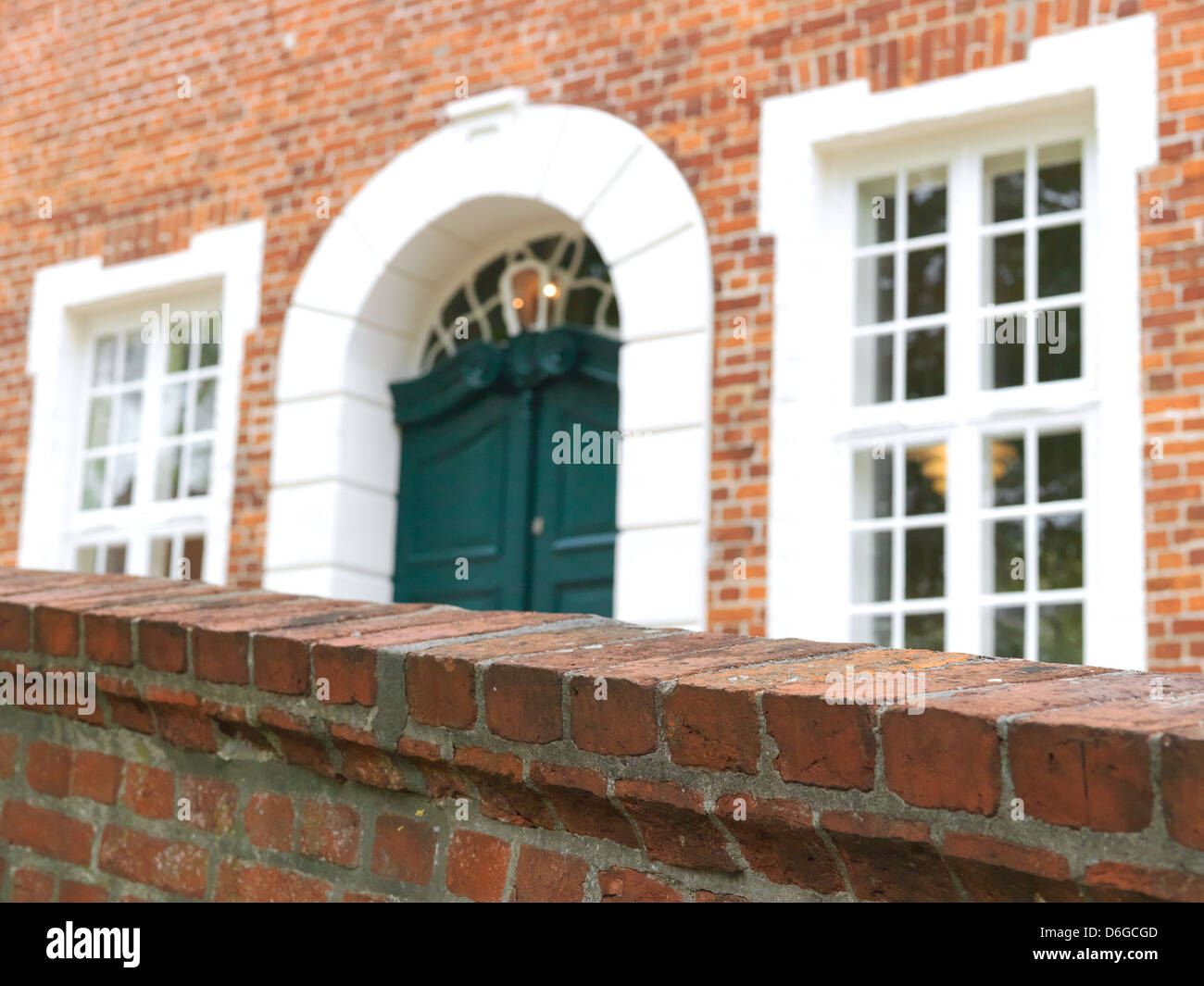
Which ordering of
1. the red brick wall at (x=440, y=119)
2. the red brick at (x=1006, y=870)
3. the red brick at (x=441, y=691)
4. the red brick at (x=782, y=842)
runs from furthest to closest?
the red brick wall at (x=440, y=119) < the red brick at (x=441, y=691) < the red brick at (x=782, y=842) < the red brick at (x=1006, y=870)

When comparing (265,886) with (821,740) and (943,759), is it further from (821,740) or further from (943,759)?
(943,759)

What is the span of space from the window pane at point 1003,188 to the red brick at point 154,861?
4607 mm

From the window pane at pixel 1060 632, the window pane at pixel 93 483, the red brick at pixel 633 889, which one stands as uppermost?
the window pane at pixel 93 483

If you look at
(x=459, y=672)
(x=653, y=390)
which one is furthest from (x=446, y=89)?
(x=459, y=672)

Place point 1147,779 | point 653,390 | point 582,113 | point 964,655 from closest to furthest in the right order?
1. point 1147,779
2. point 964,655
3. point 653,390
4. point 582,113

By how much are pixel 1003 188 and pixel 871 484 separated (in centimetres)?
138

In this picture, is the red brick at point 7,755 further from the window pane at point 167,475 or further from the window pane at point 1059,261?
the window pane at point 167,475

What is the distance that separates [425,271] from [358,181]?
1.92ft

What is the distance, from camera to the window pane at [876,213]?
20.7ft

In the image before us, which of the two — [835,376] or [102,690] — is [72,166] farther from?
[102,690]

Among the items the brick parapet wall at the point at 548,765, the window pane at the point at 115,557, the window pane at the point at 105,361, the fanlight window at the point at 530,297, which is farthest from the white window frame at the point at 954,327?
the window pane at the point at 105,361

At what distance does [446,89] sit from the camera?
290 inches

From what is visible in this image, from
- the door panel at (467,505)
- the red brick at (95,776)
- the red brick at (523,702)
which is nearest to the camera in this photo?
the red brick at (523,702)

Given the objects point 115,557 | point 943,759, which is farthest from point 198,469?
point 943,759
